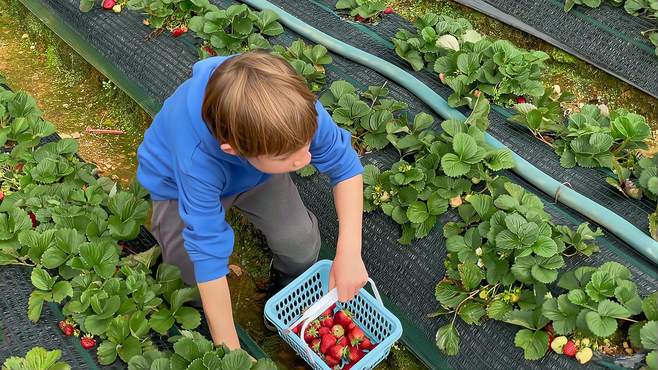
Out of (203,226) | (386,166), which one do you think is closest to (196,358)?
(203,226)

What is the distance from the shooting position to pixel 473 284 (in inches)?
102

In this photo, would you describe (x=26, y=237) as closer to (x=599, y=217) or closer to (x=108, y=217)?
(x=108, y=217)

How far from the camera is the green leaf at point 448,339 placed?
2.63 m

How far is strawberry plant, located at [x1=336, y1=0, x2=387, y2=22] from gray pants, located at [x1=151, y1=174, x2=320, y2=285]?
1.42 meters

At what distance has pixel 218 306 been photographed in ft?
7.22

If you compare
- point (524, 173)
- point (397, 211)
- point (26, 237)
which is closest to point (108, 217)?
point (26, 237)

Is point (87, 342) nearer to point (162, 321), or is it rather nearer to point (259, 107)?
point (162, 321)

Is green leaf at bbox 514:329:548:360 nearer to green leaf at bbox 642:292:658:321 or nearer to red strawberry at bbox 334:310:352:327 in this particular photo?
green leaf at bbox 642:292:658:321

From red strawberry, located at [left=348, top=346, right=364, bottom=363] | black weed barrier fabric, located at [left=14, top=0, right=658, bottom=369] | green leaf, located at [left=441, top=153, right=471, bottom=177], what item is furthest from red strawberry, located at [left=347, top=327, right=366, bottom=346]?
green leaf, located at [left=441, top=153, right=471, bottom=177]

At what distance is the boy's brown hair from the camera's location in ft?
6.06

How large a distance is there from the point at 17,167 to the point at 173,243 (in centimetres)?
90

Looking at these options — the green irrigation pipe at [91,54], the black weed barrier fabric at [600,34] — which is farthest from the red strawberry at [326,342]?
the black weed barrier fabric at [600,34]

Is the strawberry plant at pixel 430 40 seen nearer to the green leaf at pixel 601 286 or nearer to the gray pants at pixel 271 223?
the gray pants at pixel 271 223

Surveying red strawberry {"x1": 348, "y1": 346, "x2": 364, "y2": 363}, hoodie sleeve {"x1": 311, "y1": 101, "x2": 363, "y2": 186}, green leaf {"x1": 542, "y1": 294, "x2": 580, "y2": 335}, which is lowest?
red strawberry {"x1": 348, "y1": 346, "x2": 364, "y2": 363}
